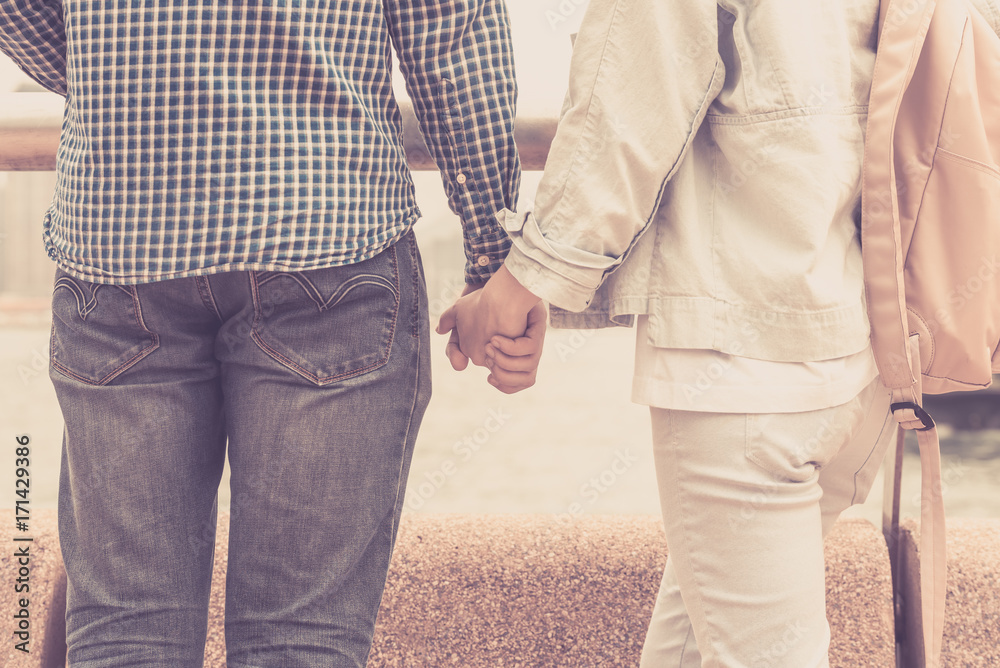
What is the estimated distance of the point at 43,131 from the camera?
4.48 feet

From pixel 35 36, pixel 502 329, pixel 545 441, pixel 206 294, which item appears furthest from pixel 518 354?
pixel 545 441

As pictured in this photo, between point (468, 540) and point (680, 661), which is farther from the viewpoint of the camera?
point (468, 540)

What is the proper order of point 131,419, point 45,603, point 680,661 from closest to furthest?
1. point 131,419
2. point 680,661
3. point 45,603

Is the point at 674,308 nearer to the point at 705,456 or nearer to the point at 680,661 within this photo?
the point at 705,456

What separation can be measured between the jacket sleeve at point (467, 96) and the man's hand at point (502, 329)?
0.23 feet

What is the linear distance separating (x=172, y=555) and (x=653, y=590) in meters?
0.79

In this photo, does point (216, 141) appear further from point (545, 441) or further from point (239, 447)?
point (545, 441)

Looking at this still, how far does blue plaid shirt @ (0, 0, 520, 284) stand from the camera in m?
0.92

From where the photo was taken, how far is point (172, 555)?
3.32ft

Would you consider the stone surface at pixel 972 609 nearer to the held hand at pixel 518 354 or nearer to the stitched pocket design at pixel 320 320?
the held hand at pixel 518 354

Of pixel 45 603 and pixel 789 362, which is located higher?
pixel 789 362

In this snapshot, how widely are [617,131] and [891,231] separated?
34cm

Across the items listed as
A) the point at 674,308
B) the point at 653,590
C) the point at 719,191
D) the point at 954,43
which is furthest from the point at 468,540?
the point at 954,43

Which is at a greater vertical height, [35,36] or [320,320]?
[35,36]
